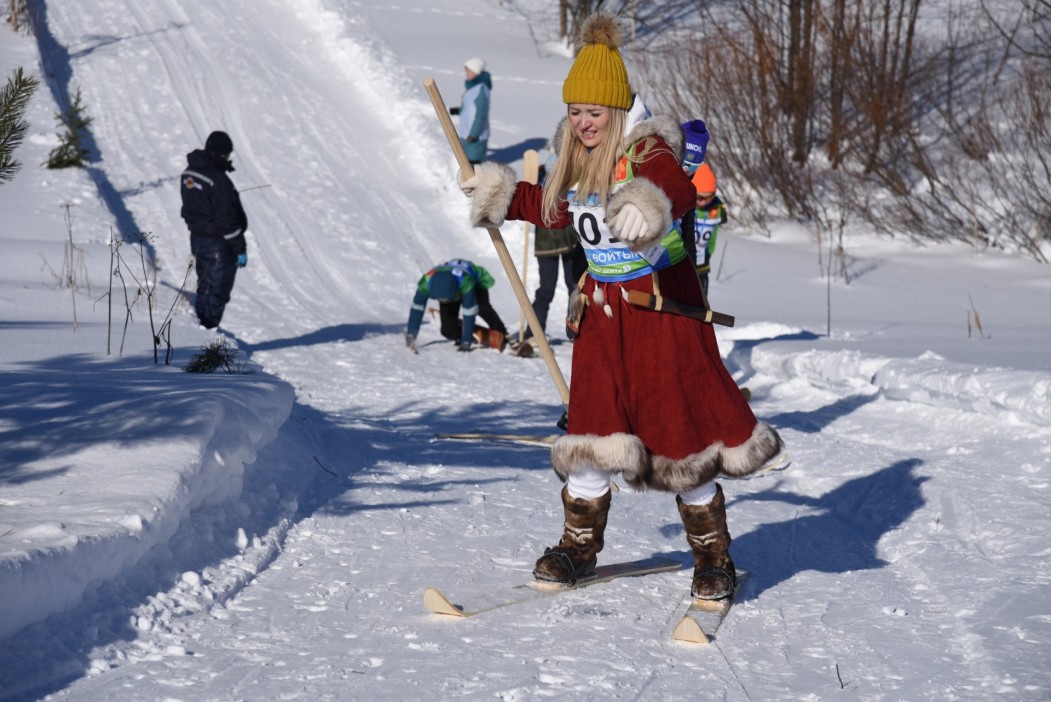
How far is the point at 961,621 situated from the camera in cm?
381

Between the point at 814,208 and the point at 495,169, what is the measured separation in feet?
44.1

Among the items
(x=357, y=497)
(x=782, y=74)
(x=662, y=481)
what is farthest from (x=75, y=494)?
(x=782, y=74)

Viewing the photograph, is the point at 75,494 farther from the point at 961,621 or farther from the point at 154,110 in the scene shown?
the point at 154,110

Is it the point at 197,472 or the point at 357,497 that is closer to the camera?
the point at 197,472

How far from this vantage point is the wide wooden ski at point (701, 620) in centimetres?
350

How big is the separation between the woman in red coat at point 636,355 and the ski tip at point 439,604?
1.42 feet

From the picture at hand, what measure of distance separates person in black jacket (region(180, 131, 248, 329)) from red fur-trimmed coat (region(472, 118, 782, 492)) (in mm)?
5784

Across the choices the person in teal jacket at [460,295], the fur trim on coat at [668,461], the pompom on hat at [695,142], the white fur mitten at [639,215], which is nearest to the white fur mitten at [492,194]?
the white fur mitten at [639,215]

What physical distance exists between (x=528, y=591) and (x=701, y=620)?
60 cm

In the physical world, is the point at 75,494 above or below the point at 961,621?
above

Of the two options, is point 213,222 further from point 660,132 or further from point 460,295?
point 660,132

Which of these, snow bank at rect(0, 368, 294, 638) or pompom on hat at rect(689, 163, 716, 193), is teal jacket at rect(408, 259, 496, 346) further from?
snow bank at rect(0, 368, 294, 638)

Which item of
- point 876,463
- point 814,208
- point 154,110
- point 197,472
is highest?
point 154,110

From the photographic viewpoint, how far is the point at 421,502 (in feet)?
17.0
